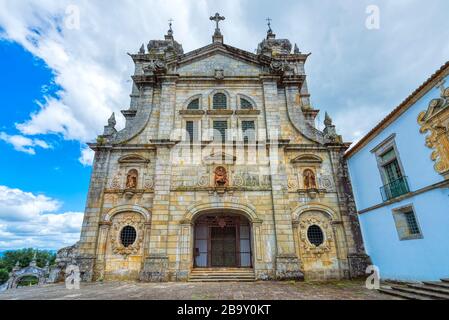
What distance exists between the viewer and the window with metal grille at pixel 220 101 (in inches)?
610

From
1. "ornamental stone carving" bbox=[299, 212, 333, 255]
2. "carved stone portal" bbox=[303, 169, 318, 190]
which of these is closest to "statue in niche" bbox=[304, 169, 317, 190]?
"carved stone portal" bbox=[303, 169, 318, 190]

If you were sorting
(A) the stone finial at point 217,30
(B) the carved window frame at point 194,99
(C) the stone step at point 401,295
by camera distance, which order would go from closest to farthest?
(C) the stone step at point 401,295
(B) the carved window frame at point 194,99
(A) the stone finial at point 217,30

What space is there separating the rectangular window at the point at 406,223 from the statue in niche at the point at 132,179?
13.3 metres

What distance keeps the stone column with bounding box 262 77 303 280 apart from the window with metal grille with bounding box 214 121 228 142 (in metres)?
2.77

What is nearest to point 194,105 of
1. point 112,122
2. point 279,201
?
point 112,122

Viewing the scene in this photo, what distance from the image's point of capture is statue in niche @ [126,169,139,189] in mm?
13251

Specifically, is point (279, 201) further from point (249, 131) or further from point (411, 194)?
point (411, 194)

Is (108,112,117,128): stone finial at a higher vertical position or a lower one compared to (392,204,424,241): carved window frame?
higher

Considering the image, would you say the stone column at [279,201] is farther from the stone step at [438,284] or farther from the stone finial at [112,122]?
the stone finial at [112,122]

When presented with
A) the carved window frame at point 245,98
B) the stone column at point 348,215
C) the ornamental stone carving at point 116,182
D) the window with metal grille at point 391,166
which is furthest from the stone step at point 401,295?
the ornamental stone carving at point 116,182

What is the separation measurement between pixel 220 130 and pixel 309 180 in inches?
247

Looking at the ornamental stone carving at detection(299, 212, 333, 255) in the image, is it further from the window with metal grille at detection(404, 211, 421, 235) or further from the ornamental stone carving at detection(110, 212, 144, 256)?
the ornamental stone carving at detection(110, 212, 144, 256)
